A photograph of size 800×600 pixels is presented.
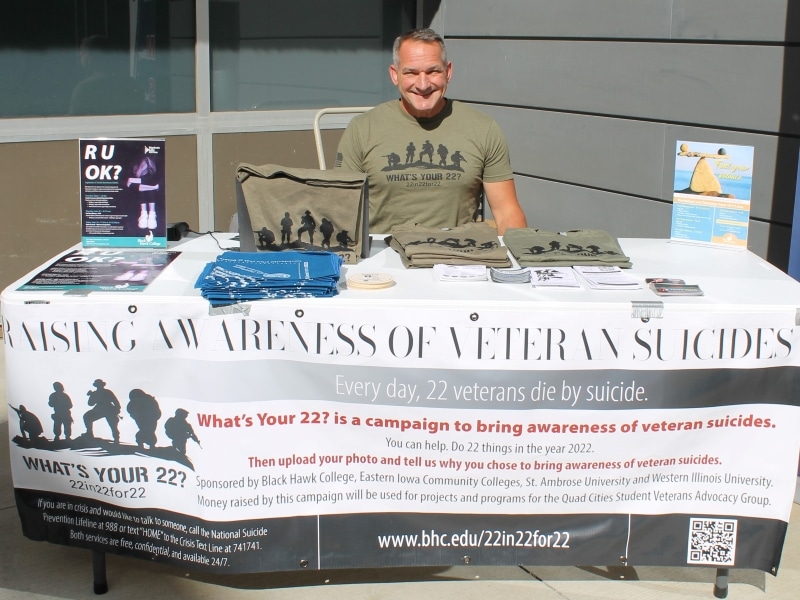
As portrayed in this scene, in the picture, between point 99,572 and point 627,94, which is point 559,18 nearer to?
point 627,94

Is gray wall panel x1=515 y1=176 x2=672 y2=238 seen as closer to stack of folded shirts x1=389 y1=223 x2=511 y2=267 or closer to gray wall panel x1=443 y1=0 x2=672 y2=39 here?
gray wall panel x1=443 y1=0 x2=672 y2=39

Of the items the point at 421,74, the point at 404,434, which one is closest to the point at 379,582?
the point at 404,434

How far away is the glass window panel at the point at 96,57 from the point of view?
5355 mm

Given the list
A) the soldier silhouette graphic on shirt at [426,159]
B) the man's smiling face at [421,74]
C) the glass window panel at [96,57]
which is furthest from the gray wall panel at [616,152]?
the glass window panel at [96,57]

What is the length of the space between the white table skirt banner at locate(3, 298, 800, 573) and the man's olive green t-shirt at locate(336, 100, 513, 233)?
4.32ft

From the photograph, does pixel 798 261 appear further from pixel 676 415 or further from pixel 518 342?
pixel 518 342

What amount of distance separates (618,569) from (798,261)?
50.0 inches

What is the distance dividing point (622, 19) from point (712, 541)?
3.16 metres

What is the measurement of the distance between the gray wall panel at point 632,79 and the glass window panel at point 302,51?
1.66 ft

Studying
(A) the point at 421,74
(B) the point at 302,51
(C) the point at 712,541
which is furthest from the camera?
(B) the point at 302,51

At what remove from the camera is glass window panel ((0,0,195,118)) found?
17.6 ft

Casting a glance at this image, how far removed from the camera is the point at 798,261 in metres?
3.57

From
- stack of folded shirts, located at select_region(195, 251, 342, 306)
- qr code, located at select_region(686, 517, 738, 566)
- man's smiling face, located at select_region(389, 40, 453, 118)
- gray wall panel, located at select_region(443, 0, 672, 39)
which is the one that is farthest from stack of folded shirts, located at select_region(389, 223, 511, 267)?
gray wall panel, located at select_region(443, 0, 672, 39)

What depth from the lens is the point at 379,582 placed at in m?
3.10
